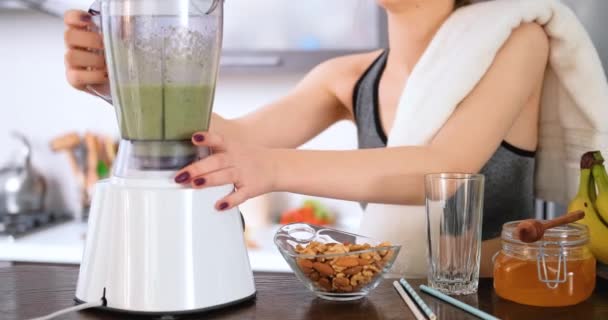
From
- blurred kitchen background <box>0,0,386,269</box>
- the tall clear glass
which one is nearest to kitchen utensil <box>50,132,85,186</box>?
blurred kitchen background <box>0,0,386,269</box>

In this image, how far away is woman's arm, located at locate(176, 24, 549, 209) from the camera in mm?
890

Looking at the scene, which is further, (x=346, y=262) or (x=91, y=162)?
(x=91, y=162)

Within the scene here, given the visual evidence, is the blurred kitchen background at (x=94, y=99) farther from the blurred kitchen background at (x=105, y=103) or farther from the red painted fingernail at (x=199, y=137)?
the red painted fingernail at (x=199, y=137)

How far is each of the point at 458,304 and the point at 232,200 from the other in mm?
271

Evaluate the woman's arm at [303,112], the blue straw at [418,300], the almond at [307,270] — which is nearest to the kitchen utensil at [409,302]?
the blue straw at [418,300]

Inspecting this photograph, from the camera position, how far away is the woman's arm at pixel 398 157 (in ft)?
2.92

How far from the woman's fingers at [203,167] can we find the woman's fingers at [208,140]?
1cm

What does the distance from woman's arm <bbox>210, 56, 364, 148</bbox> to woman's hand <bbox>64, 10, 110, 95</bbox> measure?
1.51 ft

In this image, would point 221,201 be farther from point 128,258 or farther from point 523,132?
point 523,132

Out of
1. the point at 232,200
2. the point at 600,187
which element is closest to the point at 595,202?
the point at 600,187

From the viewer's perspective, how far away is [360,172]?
101cm

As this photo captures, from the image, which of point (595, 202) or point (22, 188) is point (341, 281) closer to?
point (595, 202)

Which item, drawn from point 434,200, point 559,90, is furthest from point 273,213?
point 434,200

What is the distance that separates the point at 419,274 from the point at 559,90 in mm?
366
